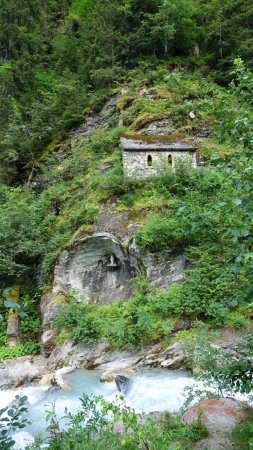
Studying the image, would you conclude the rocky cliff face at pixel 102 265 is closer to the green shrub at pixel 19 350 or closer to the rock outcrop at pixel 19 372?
the green shrub at pixel 19 350

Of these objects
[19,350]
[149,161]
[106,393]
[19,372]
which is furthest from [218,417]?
[149,161]

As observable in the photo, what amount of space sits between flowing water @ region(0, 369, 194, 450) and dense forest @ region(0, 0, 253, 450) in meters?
1.24

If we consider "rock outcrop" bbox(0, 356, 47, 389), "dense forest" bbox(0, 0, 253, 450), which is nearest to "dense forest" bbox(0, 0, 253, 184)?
"dense forest" bbox(0, 0, 253, 450)

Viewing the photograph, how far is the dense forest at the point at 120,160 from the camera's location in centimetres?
593

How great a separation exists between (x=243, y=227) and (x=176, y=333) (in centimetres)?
935

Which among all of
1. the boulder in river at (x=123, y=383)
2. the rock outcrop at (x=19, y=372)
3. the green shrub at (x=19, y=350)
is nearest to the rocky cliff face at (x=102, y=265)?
the green shrub at (x=19, y=350)

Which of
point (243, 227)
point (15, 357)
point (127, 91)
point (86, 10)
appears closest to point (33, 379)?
point (15, 357)

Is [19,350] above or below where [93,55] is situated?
below

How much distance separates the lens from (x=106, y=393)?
10.2m

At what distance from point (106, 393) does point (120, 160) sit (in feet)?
43.2

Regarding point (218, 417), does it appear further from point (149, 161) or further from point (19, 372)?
point (149, 161)

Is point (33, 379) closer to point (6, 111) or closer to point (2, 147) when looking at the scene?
point (2, 147)

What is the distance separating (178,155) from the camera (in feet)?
66.2

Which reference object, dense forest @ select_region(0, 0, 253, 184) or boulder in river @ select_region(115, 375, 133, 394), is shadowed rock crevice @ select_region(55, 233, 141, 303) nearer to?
boulder in river @ select_region(115, 375, 133, 394)
